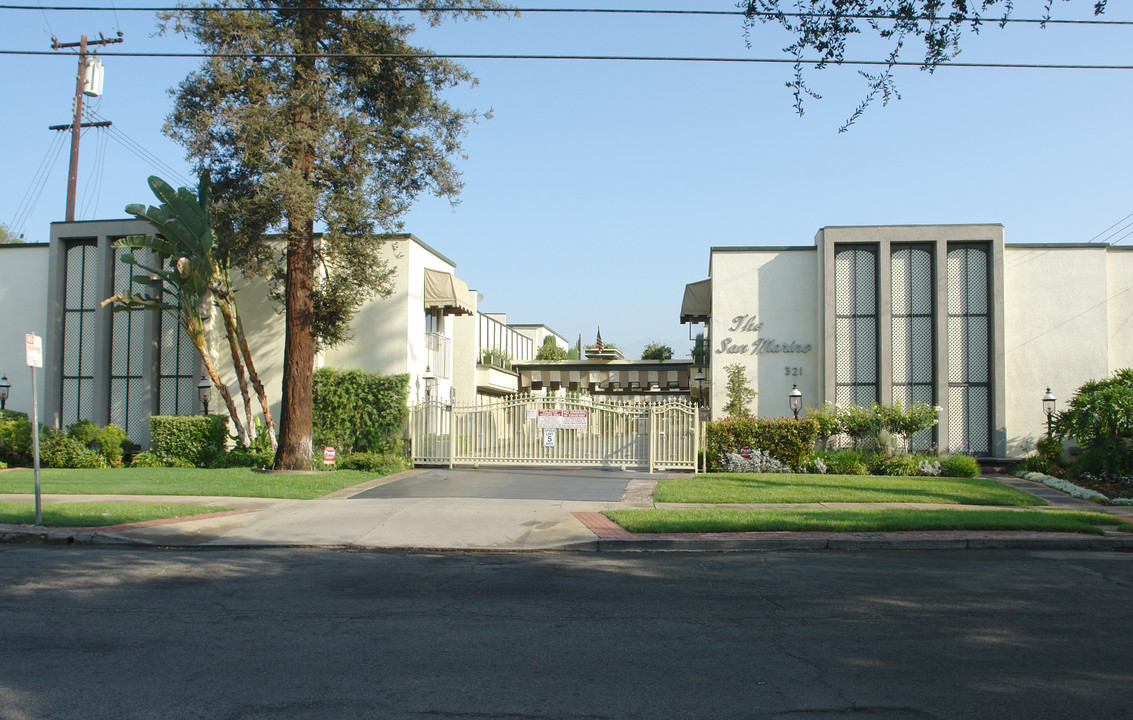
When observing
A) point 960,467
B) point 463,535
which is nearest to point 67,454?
point 463,535

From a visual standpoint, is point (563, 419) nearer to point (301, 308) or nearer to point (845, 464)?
point (301, 308)

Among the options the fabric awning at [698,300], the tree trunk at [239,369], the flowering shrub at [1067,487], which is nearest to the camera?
the flowering shrub at [1067,487]

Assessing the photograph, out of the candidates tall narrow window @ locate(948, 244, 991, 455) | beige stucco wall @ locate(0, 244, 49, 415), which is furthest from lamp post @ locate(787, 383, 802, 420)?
beige stucco wall @ locate(0, 244, 49, 415)

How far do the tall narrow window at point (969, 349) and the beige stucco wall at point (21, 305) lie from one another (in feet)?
83.9

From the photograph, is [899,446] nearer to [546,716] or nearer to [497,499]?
[497,499]

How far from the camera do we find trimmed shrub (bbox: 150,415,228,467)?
2041 centimetres

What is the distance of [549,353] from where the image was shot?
42781 millimetres

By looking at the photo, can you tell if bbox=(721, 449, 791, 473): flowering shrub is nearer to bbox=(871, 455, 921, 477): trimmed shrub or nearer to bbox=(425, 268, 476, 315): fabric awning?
bbox=(871, 455, 921, 477): trimmed shrub

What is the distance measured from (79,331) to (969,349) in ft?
81.7

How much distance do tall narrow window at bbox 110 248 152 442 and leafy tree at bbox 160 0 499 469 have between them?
5.18 meters

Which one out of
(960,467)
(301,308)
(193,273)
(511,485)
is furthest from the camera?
(960,467)

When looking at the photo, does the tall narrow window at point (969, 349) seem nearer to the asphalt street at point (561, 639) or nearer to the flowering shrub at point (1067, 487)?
the flowering shrub at point (1067, 487)

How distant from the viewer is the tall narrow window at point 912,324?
22625 millimetres

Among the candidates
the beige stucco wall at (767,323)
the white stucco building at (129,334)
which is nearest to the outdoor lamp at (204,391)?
the white stucco building at (129,334)
